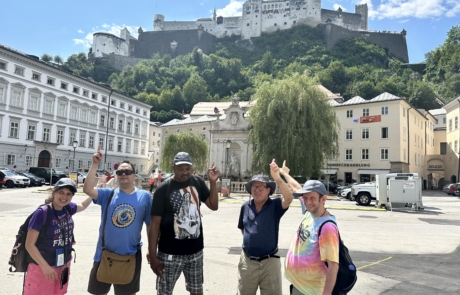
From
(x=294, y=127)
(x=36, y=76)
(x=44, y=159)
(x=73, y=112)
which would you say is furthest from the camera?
(x=73, y=112)

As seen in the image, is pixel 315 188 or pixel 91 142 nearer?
pixel 315 188

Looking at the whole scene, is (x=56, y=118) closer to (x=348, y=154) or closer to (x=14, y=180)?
(x=14, y=180)

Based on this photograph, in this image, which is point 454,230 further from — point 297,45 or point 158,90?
point 297,45

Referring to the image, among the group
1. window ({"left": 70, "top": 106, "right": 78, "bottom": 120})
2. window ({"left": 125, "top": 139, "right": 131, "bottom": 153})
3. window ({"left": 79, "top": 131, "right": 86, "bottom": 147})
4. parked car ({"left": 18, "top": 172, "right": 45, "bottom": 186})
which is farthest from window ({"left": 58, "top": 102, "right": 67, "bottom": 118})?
parked car ({"left": 18, "top": 172, "right": 45, "bottom": 186})

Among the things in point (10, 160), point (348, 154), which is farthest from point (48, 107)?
point (348, 154)

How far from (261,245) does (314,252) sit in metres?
0.79

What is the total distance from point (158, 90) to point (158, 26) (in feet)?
167

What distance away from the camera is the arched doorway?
44.0m

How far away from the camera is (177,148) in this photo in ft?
152

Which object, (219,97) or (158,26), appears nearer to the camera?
(219,97)

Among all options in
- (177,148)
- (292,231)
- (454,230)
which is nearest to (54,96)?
(177,148)

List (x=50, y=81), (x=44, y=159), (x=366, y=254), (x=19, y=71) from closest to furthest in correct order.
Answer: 1. (x=366, y=254)
2. (x=19, y=71)
3. (x=44, y=159)
4. (x=50, y=81)

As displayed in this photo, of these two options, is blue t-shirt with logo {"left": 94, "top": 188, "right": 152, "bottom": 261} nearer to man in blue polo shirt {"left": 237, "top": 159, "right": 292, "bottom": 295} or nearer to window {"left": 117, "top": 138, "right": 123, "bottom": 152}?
man in blue polo shirt {"left": 237, "top": 159, "right": 292, "bottom": 295}

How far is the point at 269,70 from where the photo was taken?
120 meters
